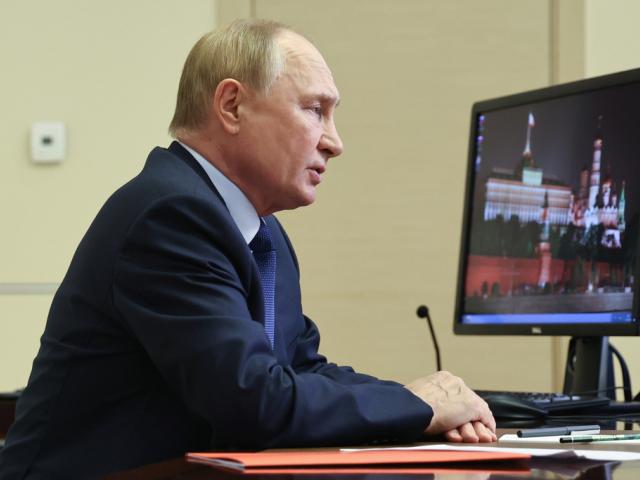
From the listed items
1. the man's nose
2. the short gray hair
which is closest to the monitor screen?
the man's nose

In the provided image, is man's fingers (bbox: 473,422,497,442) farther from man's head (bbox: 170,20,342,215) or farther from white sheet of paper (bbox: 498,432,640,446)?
man's head (bbox: 170,20,342,215)

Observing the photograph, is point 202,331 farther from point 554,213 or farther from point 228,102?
point 554,213

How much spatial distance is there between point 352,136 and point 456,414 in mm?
2470

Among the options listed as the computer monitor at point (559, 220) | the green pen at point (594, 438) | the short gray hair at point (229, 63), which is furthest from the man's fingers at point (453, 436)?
the computer monitor at point (559, 220)

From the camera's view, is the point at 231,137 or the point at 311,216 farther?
the point at 311,216

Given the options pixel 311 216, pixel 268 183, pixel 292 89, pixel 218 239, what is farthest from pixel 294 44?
pixel 311 216

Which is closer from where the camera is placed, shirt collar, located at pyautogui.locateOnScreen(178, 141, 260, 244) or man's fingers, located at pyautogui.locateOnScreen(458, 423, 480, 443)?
man's fingers, located at pyautogui.locateOnScreen(458, 423, 480, 443)

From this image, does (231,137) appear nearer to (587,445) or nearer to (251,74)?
(251,74)

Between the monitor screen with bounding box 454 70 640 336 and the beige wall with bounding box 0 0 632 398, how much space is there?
1.25 m

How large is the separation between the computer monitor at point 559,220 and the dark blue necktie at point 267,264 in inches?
29.7

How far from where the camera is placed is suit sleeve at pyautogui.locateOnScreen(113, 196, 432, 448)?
130 cm

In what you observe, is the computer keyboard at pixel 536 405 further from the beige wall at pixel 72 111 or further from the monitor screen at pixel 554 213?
the beige wall at pixel 72 111

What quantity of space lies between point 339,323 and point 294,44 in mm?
2208

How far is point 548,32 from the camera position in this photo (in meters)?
3.79
